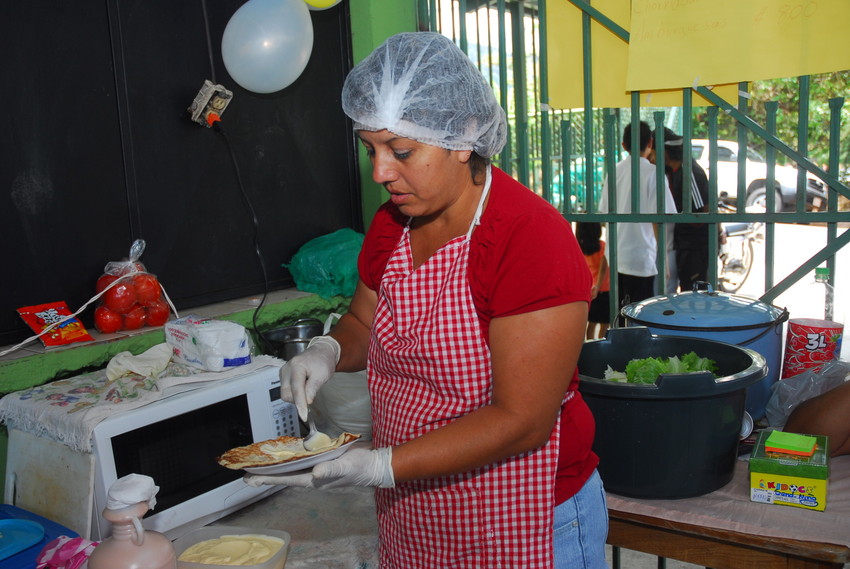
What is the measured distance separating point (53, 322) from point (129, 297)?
0.24 meters

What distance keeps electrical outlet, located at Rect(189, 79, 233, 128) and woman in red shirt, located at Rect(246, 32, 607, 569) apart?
139 centimetres

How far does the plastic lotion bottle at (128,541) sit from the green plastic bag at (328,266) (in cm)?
167

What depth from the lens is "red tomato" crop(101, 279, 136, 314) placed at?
7.32 feet

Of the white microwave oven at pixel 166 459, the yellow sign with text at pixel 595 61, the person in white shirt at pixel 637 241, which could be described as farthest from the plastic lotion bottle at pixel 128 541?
the person in white shirt at pixel 637 241

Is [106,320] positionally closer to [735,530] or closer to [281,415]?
[281,415]

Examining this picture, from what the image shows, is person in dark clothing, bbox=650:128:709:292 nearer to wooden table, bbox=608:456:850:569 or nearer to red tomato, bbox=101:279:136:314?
wooden table, bbox=608:456:850:569

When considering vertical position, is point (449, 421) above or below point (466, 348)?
below

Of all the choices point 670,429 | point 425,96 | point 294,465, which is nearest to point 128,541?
point 294,465

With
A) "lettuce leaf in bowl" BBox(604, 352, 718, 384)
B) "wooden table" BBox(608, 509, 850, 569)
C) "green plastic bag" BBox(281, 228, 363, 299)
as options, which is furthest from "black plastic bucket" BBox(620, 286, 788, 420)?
"green plastic bag" BBox(281, 228, 363, 299)

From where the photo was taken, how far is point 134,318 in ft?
7.43

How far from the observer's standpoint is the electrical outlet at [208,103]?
8.23 ft

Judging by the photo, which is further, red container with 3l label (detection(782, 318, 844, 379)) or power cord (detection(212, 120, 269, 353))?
power cord (detection(212, 120, 269, 353))

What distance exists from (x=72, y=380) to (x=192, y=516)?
1.85ft

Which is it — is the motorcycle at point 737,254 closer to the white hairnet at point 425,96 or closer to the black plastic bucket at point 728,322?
the black plastic bucket at point 728,322
